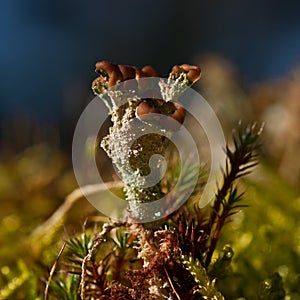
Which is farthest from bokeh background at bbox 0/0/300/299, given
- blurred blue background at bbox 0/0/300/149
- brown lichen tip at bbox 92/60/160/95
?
brown lichen tip at bbox 92/60/160/95

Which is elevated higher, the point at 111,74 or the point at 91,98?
the point at 91,98

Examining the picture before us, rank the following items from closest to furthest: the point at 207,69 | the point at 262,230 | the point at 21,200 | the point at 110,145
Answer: the point at 110,145, the point at 262,230, the point at 21,200, the point at 207,69

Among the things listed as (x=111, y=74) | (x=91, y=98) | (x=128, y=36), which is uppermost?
(x=128, y=36)

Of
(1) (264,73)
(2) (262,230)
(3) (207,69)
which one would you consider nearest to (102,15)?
(1) (264,73)

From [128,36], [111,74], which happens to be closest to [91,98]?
[111,74]

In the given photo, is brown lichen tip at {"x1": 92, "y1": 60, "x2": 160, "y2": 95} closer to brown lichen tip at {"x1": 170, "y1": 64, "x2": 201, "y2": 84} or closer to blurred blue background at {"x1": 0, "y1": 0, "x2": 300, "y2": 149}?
brown lichen tip at {"x1": 170, "y1": 64, "x2": 201, "y2": 84}

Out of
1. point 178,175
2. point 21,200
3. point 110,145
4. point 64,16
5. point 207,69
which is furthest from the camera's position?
point 64,16

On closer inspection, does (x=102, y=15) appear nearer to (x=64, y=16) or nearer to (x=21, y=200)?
(x=64, y=16)

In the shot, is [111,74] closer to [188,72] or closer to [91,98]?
[188,72]
